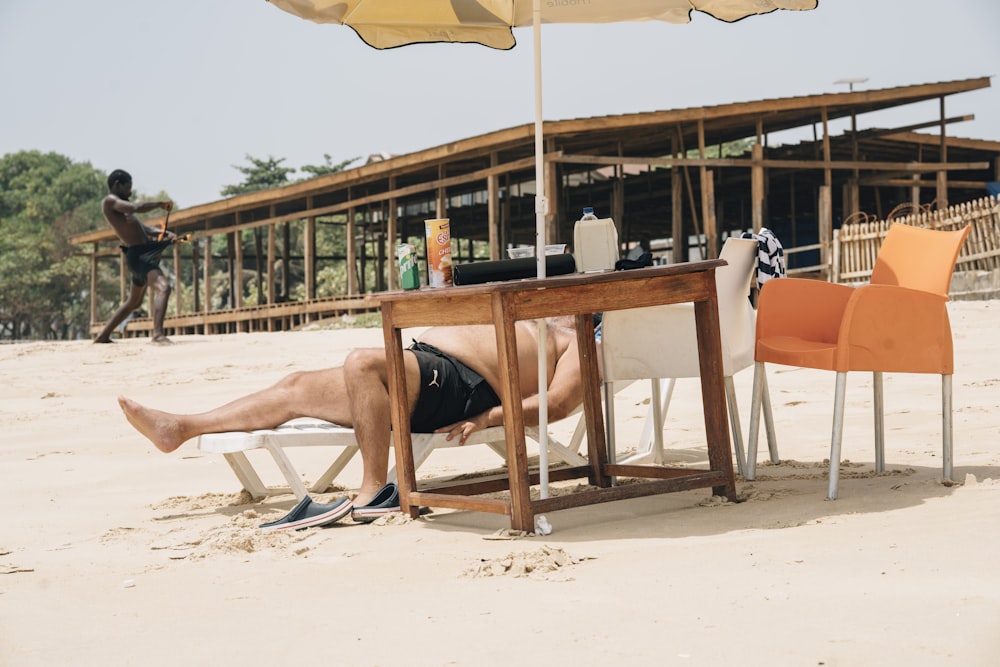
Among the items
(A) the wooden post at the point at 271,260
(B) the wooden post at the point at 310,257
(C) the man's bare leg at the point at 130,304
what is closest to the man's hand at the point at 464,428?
(C) the man's bare leg at the point at 130,304

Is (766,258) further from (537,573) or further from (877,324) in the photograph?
(537,573)

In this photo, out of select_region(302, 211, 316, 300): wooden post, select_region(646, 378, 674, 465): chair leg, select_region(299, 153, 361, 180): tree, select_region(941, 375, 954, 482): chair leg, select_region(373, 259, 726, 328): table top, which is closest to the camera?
select_region(373, 259, 726, 328): table top

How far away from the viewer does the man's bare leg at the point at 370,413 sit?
12.7ft

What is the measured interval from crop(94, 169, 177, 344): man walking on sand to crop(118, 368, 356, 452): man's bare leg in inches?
284

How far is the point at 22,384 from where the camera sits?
9.54 m

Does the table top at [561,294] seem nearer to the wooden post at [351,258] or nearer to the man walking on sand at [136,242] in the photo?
the man walking on sand at [136,242]

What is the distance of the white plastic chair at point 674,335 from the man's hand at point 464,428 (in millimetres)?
555

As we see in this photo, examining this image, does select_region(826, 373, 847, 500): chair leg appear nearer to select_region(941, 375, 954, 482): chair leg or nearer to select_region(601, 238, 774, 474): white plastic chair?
select_region(941, 375, 954, 482): chair leg

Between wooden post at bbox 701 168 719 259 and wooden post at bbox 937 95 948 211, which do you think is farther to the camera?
wooden post at bbox 937 95 948 211

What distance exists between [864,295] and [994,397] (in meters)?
2.89

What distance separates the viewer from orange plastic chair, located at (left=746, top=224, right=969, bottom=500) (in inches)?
143

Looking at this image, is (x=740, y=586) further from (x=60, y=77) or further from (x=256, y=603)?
(x=60, y=77)

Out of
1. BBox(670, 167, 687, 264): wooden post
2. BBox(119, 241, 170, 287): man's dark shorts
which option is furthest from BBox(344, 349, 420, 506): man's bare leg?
BBox(670, 167, 687, 264): wooden post

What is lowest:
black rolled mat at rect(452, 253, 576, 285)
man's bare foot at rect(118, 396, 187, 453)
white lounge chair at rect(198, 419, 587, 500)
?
white lounge chair at rect(198, 419, 587, 500)
